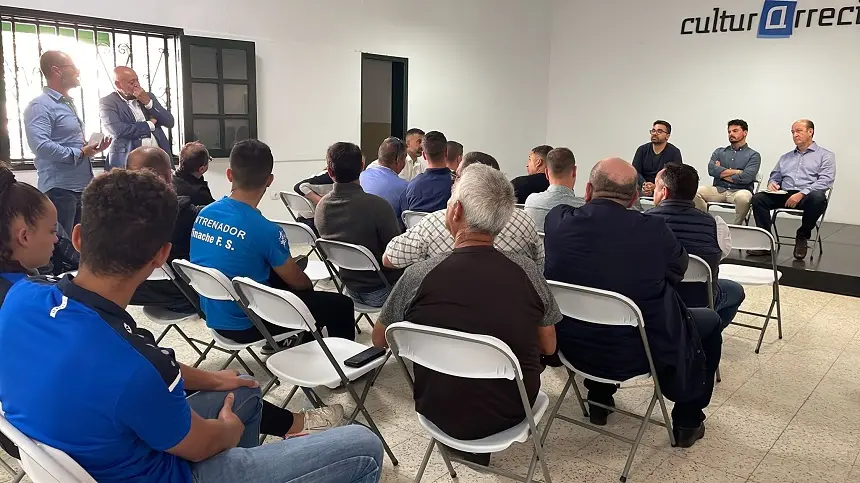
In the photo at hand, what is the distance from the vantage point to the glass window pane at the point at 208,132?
20.2 ft

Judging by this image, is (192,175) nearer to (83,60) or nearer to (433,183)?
(433,183)

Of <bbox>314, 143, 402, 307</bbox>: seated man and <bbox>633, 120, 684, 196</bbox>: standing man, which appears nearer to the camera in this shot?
<bbox>314, 143, 402, 307</bbox>: seated man

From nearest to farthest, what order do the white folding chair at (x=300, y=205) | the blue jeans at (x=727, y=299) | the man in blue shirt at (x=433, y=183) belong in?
the blue jeans at (x=727, y=299) < the man in blue shirt at (x=433, y=183) < the white folding chair at (x=300, y=205)

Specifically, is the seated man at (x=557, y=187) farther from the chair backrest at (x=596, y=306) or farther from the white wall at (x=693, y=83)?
the white wall at (x=693, y=83)

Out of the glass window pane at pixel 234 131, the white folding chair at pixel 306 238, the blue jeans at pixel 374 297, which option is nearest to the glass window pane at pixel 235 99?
the glass window pane at pixel 234 131

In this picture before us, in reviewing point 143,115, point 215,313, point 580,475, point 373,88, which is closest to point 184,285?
point 215,313

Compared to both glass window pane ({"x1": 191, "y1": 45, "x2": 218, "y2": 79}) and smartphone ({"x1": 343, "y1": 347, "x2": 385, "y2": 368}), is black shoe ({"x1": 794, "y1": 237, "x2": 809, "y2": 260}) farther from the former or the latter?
glass window pane ({"x1": 191, "y1": 45, "x2": 218, "y2": 79})

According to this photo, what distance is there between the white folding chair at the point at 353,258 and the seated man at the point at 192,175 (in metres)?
0.84

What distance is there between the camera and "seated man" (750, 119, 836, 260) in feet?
19.8

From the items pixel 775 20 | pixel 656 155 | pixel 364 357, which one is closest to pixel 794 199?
pixel 656 155

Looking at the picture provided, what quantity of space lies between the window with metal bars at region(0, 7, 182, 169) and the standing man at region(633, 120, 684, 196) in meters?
4.90

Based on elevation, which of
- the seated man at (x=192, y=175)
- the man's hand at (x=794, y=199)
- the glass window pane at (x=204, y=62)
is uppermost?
the glass window pane at (x=204, y=62)

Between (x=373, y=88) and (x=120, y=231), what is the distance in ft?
23.9

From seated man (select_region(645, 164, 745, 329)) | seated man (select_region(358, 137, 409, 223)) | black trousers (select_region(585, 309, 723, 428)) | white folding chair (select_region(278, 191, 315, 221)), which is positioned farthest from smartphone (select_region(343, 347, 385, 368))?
white folding chair (select_region(278, 191, 315, 221))
